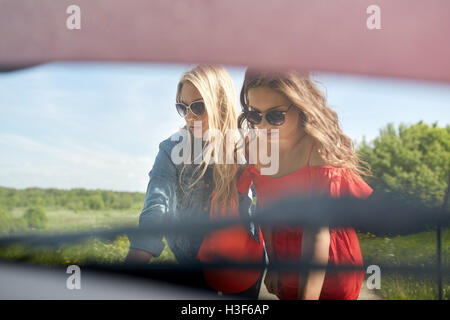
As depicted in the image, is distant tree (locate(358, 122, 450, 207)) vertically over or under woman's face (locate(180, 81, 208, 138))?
under

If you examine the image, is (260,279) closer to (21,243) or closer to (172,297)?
(172,297)

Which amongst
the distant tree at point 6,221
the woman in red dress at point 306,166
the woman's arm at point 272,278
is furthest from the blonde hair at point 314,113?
the distant tree at point 6,221

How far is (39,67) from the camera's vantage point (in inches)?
76.5

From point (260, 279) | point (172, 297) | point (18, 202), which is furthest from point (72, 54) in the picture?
point (260, 279)

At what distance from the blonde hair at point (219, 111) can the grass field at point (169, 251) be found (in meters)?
0.53

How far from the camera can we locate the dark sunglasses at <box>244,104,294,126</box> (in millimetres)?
1833

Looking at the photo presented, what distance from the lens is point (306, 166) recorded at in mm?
1836

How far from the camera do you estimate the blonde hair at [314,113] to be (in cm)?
183

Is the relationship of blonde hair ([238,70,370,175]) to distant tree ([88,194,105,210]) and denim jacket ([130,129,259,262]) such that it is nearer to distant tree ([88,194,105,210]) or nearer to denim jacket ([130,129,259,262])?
denim jacket ([130,129,259,262])

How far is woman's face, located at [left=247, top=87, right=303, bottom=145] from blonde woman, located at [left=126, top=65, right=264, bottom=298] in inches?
5.2

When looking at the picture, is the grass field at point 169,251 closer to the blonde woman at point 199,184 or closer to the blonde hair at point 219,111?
the blonde woman at point 199,184

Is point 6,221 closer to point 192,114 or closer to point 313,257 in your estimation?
point 192,114

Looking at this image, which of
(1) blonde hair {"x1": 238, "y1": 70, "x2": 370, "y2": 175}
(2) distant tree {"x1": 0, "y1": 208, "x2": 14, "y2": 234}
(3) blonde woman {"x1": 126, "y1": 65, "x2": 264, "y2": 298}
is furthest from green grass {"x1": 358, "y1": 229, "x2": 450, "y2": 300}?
(2) distant tree {"x1": 0, "y1": 208, "x2": 14, "y2": 234}

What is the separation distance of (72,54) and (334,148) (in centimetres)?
178
